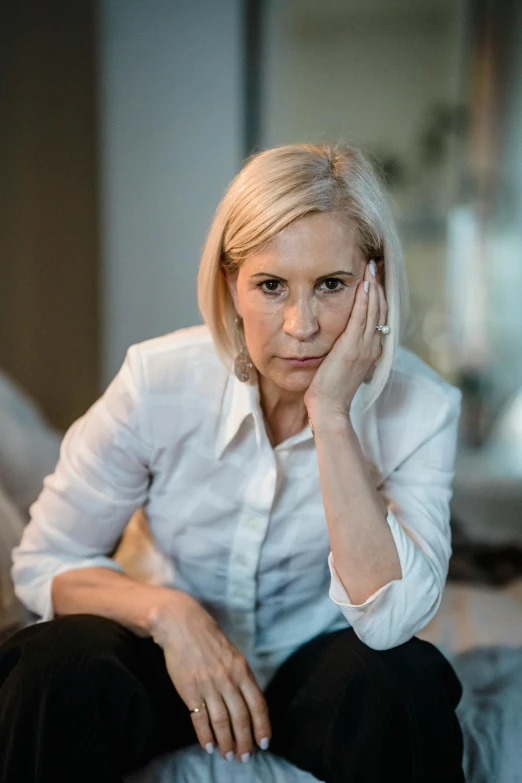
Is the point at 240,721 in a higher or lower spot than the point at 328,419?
lower

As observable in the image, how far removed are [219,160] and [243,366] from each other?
2062 mm

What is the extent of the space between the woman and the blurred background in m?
0.66

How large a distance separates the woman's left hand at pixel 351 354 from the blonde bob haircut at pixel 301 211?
30mm

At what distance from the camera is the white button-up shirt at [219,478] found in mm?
1104

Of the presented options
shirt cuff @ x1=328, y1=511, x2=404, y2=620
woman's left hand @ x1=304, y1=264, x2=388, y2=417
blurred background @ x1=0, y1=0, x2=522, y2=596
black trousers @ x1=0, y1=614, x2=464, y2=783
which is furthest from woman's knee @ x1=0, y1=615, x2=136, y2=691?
blurred background @ x1=0, y1=0, x2=522, y2=596

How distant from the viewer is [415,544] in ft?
3.30

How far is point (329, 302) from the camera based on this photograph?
101 centimetres

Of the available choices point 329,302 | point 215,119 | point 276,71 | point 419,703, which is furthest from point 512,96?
point 419,703

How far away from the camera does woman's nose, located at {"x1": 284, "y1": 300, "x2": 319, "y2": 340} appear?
0.98m

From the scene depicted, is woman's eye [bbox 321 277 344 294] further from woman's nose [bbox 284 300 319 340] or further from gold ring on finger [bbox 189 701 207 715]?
gold ring on finger [bbox 189 701 207 715]

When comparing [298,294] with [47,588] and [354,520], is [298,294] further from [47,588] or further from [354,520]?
[47,588]

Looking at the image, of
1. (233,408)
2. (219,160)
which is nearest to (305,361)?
(233,408)

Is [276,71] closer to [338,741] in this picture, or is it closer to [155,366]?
[155,366]

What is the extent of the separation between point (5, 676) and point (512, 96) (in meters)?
3.21
